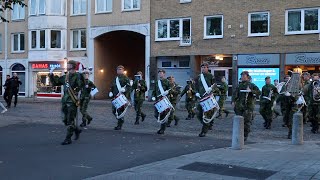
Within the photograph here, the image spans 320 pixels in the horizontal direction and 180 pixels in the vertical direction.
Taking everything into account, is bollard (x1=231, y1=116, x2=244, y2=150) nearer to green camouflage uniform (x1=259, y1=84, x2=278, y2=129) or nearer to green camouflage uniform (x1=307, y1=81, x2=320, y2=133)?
green camouflage uniform (x1=307, y1=81, x2=320, y2=133)

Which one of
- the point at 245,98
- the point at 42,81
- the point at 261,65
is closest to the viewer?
the point at 245,98

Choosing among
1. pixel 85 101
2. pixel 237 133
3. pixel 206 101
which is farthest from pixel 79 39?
pixel 237 133

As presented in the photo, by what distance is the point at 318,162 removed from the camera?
9125mm

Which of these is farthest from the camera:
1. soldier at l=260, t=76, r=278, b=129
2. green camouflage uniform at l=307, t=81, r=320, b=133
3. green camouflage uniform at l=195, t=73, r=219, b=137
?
soldier at l=260, t=76, r=278, b=129

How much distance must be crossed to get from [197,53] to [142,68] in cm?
1138

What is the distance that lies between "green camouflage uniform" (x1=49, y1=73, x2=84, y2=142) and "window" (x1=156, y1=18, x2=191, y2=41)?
73.2 feet

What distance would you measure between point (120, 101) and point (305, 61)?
56.7ft

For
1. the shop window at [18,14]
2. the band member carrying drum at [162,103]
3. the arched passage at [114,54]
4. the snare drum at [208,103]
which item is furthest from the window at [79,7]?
the snare drum at [208,103]

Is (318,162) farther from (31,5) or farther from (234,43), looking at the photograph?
(31,5)

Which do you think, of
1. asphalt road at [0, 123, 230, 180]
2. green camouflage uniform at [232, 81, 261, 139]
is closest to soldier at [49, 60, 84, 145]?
asphalt road at [0, 123, 230, 180]

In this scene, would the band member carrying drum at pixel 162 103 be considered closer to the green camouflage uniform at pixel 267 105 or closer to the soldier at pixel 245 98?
the soldier at pixel 245 98

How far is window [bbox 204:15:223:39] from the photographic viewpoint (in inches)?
1267

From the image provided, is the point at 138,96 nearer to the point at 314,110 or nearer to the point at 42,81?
the point at 314,110

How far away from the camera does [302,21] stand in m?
29.2
